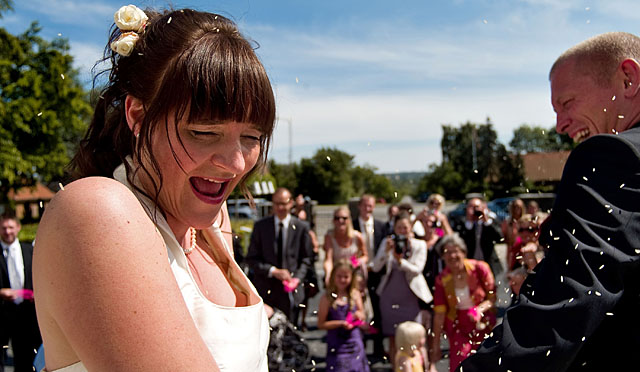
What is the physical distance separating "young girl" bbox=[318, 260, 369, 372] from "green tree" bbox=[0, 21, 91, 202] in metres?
20.8

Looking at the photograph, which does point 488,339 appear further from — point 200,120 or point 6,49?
point 6,49

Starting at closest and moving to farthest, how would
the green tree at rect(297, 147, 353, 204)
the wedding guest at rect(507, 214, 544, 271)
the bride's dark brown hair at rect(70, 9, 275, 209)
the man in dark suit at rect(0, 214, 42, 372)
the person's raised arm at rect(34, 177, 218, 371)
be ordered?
the person's raised arm at rect(34, 177, 218, 371)
the bride's dark brown hair at rect(70, 9, 275, 209)
the wedding guest at rect(507, 214, 544, 271)
the man in dark suit at rect(0, 214, 42, 372)
the green tree at rect(297, 147, 353, 204)

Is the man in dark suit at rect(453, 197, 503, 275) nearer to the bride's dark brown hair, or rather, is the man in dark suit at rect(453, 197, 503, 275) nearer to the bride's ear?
the bride's dark brown hair

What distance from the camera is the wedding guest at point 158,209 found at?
98 centimetres

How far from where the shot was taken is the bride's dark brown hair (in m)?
1.21

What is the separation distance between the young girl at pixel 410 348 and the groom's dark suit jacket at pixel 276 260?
8.60 feet

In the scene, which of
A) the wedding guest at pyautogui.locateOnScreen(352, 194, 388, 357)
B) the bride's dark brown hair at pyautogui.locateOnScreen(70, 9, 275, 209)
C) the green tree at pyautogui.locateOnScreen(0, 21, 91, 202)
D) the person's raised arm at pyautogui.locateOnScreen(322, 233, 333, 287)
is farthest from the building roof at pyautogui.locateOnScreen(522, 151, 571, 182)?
the green tree at pyautogui.locateOnScreen(0, 21, 91, 202)

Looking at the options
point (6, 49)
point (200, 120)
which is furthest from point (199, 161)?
point (6, 49)

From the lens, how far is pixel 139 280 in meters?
1.01

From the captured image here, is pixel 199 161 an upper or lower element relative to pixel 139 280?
upper

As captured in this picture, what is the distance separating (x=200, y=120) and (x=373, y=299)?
7.11m

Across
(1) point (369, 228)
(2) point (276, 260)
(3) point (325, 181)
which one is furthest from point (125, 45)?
(3) point (325, 181)

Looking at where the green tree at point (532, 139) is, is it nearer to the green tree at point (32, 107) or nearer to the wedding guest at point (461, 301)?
the wedding guest at point (461, 301)

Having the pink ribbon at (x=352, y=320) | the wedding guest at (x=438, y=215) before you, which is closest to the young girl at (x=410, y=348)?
the pink ribbon at (x=352, y=320)
